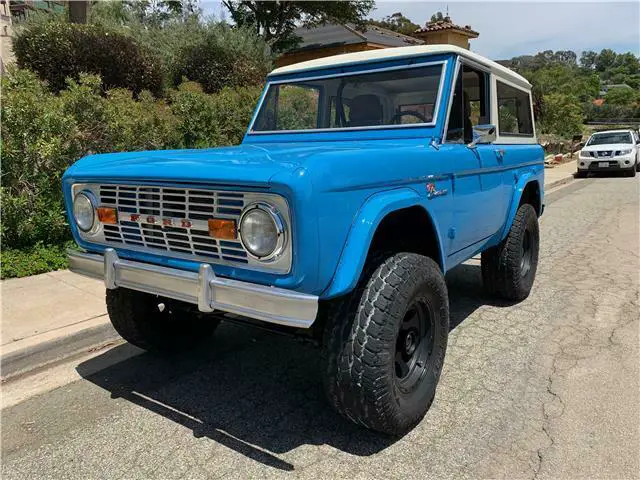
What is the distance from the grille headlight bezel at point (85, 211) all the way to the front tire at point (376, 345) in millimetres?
1431

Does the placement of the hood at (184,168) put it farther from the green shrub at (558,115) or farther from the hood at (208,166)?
the green shrub at (558,115)

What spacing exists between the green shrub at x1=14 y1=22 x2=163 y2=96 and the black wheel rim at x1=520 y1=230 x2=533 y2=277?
28.0ft

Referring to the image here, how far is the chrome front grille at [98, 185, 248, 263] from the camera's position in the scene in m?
2.30

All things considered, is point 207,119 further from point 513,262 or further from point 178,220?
point 178,220

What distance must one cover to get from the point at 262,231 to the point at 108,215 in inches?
42.3

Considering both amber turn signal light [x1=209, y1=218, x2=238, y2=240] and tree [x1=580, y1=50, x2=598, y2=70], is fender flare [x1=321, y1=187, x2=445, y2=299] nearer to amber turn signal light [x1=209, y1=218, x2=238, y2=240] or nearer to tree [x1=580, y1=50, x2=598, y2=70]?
amber turn signal light [x1=209, y1=218, x2=238, y2=240]

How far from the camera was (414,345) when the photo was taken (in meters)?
2.89

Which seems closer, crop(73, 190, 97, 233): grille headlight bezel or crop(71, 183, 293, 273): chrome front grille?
crop(71, 183, 293, 273): chrome front grille

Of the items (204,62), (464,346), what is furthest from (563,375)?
(204,62)

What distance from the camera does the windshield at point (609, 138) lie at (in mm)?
17297

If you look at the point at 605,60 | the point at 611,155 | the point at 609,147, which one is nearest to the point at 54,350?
the point at 611,155

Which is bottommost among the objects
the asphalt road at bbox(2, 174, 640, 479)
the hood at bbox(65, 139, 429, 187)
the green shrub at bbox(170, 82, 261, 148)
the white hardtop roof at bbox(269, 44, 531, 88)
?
the asphalt road at bbox(2, 174, 640, 479)

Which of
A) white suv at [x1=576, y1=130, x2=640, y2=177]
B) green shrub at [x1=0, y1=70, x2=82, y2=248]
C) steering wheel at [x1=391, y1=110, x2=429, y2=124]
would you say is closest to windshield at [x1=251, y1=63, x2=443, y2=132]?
steering wheel at [x1=391, y1=110, x2=429, y2=124]

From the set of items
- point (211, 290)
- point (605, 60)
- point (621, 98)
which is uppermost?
point (605, 60)
